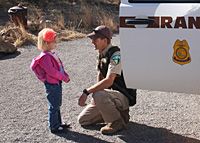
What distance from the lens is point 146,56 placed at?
399cm

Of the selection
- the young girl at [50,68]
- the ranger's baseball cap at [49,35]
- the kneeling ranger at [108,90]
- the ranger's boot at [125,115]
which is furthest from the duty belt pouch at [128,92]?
the ranger's baseball cap at [49,35]

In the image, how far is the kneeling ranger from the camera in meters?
4.56

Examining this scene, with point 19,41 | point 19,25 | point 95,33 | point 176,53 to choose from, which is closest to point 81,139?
point 95,33

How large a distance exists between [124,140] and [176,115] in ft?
3.07

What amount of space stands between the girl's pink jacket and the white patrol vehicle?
2.51 feet

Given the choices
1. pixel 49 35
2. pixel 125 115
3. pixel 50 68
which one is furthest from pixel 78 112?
pixel 49 35

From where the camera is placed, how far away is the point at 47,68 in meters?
4.55

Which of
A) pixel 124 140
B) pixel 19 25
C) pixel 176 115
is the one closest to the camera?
pixel 124 140

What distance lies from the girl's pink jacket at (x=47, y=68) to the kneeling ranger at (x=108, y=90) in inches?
11.9

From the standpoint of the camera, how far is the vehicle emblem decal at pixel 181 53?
3.82 metres

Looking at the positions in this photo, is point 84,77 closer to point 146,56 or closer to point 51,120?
point 51,120

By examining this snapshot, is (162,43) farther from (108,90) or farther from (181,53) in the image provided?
(108,90)

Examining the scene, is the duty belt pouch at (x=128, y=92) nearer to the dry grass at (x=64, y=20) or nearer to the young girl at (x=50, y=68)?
the young girl at (x=50, y=68)

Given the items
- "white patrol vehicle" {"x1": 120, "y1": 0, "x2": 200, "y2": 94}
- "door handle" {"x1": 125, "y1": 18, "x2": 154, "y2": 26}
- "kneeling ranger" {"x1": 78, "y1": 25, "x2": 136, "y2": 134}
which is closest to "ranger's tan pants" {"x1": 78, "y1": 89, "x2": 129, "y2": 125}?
"kneeling ranger" {"x1": 78, "y1": 25, "x2": 136, "y2": 134}
